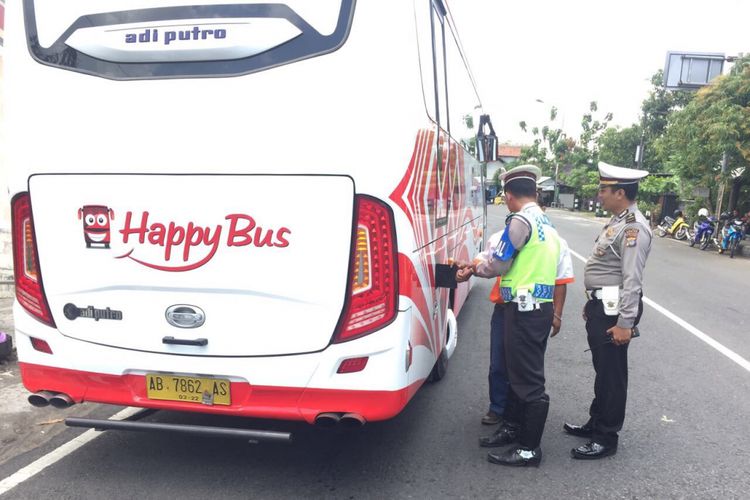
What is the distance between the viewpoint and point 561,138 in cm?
5509

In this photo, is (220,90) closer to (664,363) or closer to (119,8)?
(119,8)

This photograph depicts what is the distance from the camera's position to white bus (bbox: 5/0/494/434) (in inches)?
102

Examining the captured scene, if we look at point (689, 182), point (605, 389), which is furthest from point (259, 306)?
point (689, 182)

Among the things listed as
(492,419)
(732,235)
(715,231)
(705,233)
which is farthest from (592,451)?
(715,231)

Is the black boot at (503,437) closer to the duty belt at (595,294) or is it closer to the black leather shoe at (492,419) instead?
the black leather shoe at (492,419)

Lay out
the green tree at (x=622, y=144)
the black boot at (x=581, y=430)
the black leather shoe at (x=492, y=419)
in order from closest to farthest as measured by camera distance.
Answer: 1. the black boot at (x=581, y=430)
2. the black leather shoe at (x=492, y=419)
3. the green tree at (x=622, y=144)

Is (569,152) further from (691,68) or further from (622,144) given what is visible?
(691,68)

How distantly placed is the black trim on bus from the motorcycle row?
16315 mm

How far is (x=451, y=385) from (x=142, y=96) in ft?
10.8

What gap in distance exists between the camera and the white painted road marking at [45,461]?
306cm

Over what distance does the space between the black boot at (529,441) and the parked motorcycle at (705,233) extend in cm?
1647

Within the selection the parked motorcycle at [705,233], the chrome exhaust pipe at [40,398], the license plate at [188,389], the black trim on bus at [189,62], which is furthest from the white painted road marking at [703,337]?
the parked motorcycle at [705,233]

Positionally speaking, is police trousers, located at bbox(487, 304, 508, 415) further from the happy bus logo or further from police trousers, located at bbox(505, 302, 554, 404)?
the happy bus logo

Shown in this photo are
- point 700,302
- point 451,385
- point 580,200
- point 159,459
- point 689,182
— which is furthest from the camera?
point 580,200
